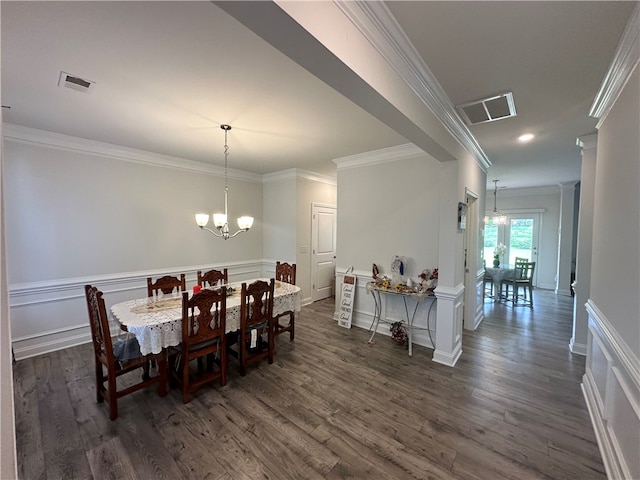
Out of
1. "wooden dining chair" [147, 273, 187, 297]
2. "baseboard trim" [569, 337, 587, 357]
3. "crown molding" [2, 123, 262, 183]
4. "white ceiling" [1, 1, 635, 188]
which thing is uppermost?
"white ceiling" [1, 1, 635, 188]

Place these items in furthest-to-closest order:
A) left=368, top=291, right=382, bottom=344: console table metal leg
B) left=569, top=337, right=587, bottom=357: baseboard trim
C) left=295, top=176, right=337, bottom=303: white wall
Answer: left=295, top=176, right=337, bottom=303: white wall, left=368, top=291, right=382, bottom=344: console table metal leg, left=569, top=337, right=587, bottom=357: baseboard trim

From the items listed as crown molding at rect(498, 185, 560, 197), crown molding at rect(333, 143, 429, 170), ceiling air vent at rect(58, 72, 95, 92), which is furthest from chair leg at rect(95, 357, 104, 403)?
crown molding at rect(498, 185, 560, 197)

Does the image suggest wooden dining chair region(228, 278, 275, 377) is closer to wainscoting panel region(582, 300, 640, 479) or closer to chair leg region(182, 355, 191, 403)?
chair leg region(182, 355, 191, 403)

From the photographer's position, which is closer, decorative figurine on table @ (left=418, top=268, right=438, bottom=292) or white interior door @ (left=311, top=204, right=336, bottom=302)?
decorative figurine on table @ (left=418, top=268, right=438, bottom=292)

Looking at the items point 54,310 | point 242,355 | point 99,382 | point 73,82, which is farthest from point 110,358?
point 73,82

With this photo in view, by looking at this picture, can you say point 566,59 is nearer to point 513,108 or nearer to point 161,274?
point 513,108

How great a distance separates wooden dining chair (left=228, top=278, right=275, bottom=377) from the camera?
2.74 m

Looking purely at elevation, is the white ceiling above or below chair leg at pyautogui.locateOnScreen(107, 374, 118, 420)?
above

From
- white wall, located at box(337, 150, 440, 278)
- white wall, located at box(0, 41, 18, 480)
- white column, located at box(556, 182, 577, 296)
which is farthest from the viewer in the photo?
white column, located at box(556, 182, 577, 296)

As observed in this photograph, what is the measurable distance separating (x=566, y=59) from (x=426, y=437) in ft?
9.10

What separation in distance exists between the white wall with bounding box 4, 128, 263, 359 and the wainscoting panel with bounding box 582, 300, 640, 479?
4832 mm

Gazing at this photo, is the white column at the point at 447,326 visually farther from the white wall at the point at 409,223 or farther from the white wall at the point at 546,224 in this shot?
the white wall at the point at 546,224

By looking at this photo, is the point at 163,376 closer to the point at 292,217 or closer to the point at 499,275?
the point at 292,217

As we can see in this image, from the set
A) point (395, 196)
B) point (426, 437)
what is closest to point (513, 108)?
point (395, 196)
